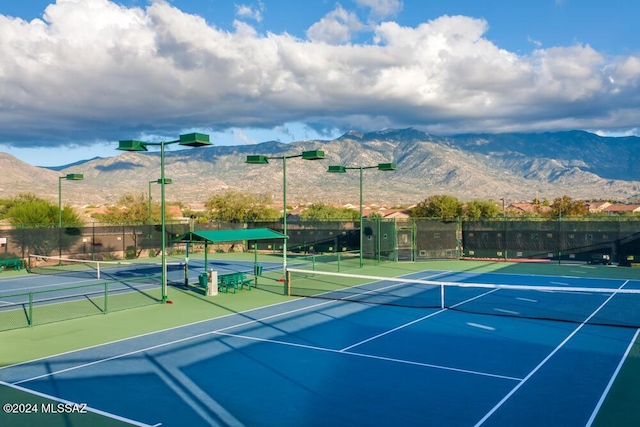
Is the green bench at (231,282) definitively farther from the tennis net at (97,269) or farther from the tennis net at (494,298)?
the tennis net at (97,269)

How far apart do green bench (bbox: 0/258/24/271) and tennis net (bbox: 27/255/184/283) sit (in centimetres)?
70

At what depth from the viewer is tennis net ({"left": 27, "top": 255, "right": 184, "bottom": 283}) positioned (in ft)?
105

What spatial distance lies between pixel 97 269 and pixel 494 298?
22318mm

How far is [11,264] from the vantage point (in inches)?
1448

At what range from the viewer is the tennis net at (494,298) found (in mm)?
19578

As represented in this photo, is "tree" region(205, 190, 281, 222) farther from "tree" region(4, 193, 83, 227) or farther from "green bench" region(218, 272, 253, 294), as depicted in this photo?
"green bench" region(218, 272, 253, 294)

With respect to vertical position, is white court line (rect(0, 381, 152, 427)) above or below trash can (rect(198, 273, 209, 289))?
below

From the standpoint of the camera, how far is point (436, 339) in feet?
53.0

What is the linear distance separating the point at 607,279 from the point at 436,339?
18.4 metres

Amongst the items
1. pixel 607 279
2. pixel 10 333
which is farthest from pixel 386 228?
pixel 10 333

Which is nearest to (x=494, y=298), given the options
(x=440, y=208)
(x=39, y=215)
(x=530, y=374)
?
(x=530, y=374)

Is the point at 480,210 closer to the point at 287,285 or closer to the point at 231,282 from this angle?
the point at 287,285

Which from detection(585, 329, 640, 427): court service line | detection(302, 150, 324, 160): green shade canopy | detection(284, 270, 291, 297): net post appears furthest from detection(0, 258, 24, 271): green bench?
detection(585, 329, 640, 427): court service line

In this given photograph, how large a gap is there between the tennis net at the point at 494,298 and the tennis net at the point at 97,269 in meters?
8.81
